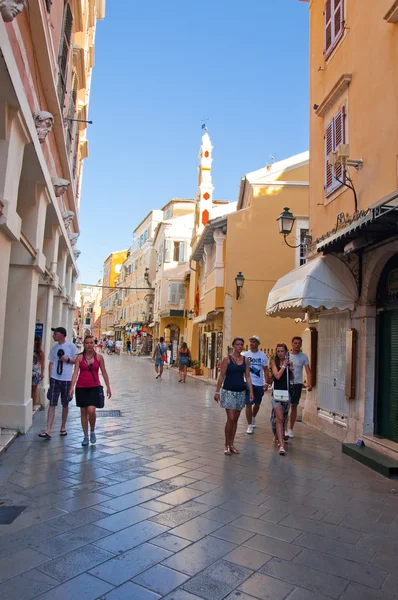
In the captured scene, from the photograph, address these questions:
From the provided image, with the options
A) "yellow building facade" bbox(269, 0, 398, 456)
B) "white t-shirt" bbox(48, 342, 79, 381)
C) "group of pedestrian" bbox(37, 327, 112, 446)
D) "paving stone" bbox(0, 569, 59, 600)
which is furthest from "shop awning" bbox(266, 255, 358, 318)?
"paving stone" bbox(0, 569, 59, 600)

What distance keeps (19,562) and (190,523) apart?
156 centimetres

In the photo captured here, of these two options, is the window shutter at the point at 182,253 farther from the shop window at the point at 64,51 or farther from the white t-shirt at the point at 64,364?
the white t-shirt at the point at 64,364

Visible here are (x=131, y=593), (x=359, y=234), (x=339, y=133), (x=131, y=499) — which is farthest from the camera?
(x=339, y=133)

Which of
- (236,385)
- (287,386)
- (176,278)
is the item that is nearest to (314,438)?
(287,386)

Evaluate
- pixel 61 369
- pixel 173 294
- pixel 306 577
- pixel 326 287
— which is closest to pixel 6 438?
pixel 61 369

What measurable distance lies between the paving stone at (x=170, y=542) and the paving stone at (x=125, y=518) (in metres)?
0.39

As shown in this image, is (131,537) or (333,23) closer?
(131,537)

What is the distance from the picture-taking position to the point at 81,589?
3.20 m

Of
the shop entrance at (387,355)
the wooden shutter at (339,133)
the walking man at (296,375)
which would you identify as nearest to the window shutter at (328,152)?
the wooden shutter at (339,133)

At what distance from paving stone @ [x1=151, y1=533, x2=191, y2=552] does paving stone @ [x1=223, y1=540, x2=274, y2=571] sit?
39 centimetres

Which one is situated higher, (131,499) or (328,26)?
(328,26)

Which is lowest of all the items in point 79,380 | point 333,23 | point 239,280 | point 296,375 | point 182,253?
point 79,380

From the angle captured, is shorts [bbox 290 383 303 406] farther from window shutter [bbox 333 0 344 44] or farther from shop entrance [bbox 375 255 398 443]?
window shutter [bbox 333 0 344 44]

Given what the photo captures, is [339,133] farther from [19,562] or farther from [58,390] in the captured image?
[19,562]
